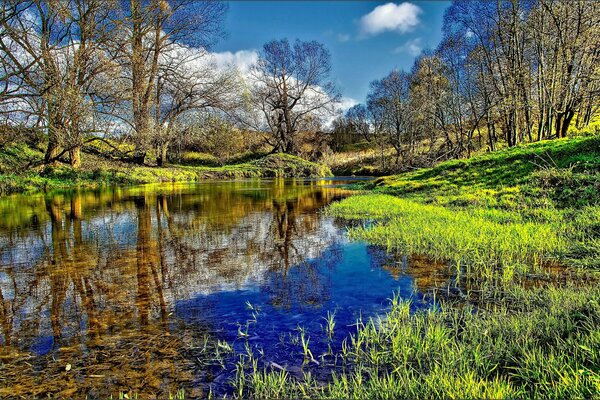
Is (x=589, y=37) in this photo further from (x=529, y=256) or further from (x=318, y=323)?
(x=318, y=323)

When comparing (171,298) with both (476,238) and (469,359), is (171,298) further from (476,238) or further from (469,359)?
(476,238)

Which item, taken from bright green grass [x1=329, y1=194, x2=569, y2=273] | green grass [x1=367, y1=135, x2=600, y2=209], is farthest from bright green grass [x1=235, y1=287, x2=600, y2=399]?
green grass [x1=367, y1=135, x2=600, y2=209]

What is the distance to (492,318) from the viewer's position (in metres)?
3.11

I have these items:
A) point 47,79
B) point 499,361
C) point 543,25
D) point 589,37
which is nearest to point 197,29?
point 47,79

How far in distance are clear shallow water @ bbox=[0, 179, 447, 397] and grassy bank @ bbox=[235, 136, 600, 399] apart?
12.4 inches

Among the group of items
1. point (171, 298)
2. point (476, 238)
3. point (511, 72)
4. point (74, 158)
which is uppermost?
point (511, 72)

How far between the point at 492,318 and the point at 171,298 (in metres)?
3.32

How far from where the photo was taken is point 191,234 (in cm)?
769

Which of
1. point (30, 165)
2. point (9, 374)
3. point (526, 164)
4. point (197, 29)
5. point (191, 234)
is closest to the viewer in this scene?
point (9, 374)

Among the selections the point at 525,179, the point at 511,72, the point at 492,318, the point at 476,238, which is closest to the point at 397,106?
the point at 511,72

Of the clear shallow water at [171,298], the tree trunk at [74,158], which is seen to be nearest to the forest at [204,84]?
the tree trunk at [74,158]

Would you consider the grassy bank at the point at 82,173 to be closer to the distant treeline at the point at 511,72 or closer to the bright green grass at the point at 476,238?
the bright green grass at the point at 476,238

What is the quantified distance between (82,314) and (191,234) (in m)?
4.21

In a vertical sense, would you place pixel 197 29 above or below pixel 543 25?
above
